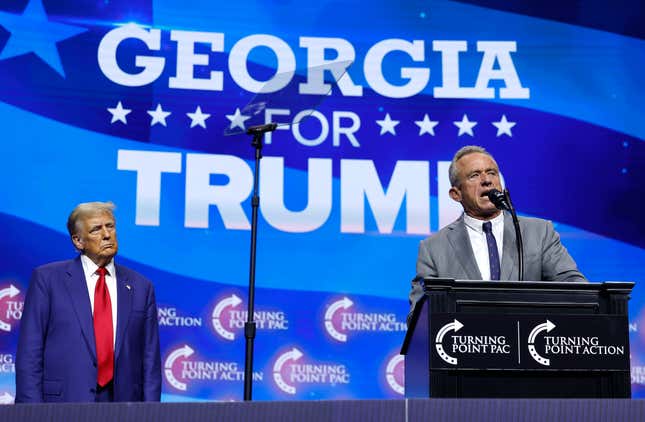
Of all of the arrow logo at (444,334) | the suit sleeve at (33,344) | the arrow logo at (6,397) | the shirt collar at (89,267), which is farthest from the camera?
the arrow logo at (6,397)

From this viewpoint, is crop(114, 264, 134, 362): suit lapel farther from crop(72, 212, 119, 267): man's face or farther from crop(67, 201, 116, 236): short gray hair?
crop(67, 201, 116, 236): short gray hair

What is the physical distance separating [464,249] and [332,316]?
1.77 metres

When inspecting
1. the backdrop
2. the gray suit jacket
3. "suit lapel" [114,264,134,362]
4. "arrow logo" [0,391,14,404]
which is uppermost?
the backdrop

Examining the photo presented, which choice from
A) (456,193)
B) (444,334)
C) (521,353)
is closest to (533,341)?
(521,353)

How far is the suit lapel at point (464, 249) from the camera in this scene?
290 cm

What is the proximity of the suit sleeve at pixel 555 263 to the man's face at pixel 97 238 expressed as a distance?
156 centimetres

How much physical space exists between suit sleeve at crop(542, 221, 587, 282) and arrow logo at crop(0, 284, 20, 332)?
2.65m

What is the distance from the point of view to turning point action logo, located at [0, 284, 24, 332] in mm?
4430

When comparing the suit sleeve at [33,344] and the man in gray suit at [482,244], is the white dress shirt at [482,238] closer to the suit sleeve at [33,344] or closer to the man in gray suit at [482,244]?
the man in gray suit at [482,244]

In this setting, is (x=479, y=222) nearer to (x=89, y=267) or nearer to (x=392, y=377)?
(x=89, y=267)

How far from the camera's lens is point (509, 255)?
293 centimetres

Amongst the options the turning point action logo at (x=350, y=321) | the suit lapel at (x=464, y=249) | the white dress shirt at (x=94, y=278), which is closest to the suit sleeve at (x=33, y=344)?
the white dress shirt at (x=94, y=278)

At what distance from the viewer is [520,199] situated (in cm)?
483

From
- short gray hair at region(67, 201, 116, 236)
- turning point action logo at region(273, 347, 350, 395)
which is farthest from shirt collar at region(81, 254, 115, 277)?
turning point action logo at region(273, 347, 350, 395)
